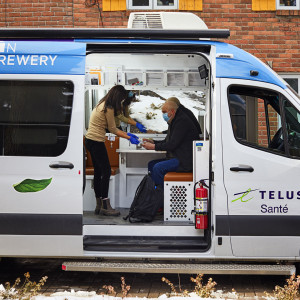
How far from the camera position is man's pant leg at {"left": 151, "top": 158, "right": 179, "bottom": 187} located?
26.6 ft

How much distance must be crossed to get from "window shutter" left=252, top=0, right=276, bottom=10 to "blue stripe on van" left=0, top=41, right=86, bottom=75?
21.0ft

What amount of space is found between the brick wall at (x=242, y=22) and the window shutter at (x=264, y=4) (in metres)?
0.10

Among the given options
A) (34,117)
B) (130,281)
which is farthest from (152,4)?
(130,281)

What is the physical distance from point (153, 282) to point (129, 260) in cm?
40

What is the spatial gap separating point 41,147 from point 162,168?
208cm

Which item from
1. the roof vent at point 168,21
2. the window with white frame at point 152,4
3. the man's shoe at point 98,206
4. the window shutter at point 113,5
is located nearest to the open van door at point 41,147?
the roof vent at point 168,21

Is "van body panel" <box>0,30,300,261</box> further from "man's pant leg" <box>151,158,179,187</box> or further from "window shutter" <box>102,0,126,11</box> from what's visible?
"window shutter" <box>102,0,126,11</box>

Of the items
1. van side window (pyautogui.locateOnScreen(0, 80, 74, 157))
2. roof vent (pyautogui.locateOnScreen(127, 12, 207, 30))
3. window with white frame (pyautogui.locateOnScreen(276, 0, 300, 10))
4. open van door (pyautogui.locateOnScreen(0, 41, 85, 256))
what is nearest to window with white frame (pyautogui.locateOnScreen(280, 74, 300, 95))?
window with white frame (pyautogui.locateOnScreen(276, 0, 300, 10))

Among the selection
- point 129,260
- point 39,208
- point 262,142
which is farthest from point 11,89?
point 262,142

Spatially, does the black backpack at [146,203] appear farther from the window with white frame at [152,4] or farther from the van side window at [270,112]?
the window with white frame at [152,4]

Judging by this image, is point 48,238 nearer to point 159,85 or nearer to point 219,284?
point 219,284

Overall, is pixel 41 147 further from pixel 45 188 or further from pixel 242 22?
pixel 242 22

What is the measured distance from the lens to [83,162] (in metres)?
6.52

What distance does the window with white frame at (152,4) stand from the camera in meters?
12.2
